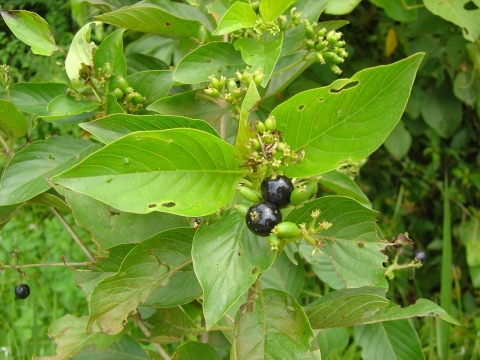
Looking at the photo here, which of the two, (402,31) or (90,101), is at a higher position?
(90,101)

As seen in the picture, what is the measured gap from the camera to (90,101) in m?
1.01

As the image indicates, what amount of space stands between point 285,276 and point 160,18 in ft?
2.51

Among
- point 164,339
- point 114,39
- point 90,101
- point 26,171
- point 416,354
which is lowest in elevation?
point 416,354

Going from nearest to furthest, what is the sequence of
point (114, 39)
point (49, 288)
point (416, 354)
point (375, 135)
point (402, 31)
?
point (375, 135)
point (114, 39)
point (416, 354)
point (402, 31)
point (49, 288)

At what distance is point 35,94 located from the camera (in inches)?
41.6

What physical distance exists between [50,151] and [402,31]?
1.64 metres

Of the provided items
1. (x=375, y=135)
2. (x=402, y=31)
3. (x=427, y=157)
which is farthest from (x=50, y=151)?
(x=427, y=157)

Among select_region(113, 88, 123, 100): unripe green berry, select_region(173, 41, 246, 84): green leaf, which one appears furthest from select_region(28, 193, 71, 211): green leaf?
select_region(173, 41, 246, 84): green leaf

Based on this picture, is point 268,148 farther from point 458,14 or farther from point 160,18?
point 458,14

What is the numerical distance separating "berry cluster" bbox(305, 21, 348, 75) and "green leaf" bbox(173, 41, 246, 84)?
0.50ft

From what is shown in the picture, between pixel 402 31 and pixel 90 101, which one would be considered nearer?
pixel 90 101

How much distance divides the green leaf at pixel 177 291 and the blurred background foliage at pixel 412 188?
4.03 feet

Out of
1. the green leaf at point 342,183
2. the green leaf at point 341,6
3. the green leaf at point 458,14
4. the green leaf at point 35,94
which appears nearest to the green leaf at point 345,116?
the green leaf at point 342,183

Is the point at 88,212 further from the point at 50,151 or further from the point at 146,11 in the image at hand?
the point at 146,11
